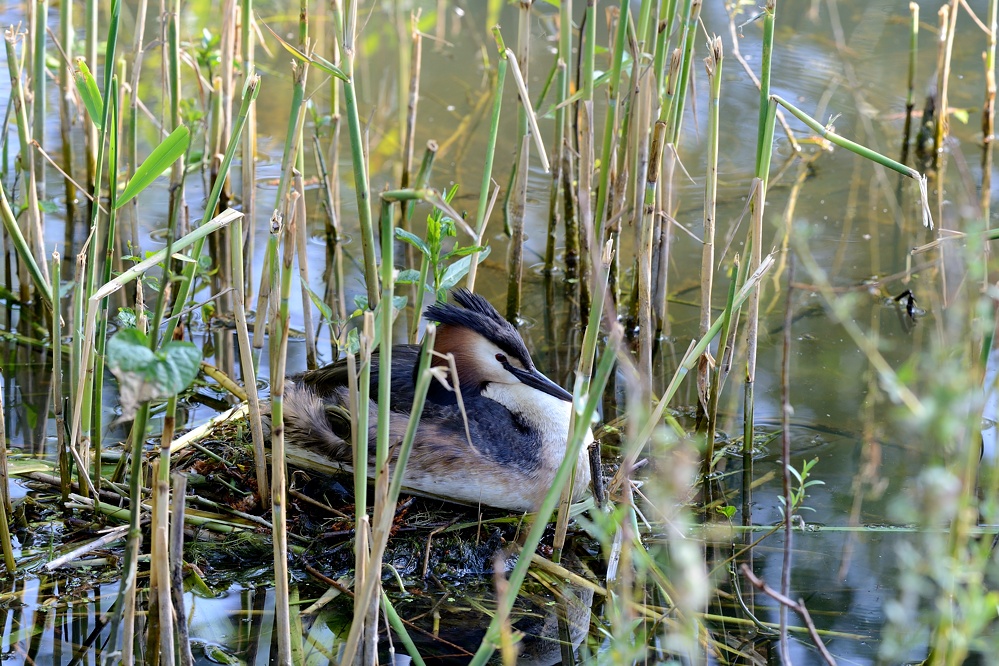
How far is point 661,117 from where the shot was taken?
3375 mm

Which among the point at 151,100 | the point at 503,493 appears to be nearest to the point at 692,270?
the point at 503,493

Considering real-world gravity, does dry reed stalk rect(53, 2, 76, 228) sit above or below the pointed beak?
above

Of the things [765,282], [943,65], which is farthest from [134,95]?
[943,65]

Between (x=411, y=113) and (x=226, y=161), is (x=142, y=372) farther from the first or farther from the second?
(x=411, y=113)

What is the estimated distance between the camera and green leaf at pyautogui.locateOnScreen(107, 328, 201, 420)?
1.79m

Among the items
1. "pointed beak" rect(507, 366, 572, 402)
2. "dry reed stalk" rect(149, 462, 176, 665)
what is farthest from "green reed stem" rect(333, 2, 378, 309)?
"pointed beak" rect(507, 366, 572, 402)

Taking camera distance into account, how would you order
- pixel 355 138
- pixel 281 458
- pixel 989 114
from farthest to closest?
1. pixel 989 114
2. pixel 281 458
3. pixel 355 138

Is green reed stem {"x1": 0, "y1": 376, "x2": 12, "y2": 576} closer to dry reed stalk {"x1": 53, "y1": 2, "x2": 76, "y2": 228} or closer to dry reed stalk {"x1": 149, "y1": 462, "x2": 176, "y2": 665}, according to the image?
dry reed stalk {"x1": 149, "y1": 462, "x2": 176, "y2": 665}

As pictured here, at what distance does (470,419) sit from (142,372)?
1540mm

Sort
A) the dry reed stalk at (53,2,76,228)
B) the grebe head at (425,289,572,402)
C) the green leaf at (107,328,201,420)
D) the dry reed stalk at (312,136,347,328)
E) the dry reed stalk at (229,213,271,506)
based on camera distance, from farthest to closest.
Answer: the dry reed stalk at (53,2,76,228) < the dry reed stalk at (312,136,347,328) < the grebe head at (425,289,572,402) < the dry reed stalk at (229,213,271,506) < the green leaf at (107,328,201,420)

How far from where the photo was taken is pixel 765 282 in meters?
4.80

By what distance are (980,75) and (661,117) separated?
4162 mm

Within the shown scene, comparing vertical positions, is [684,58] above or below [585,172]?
above

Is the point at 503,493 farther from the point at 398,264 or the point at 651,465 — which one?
the point at 398,264
